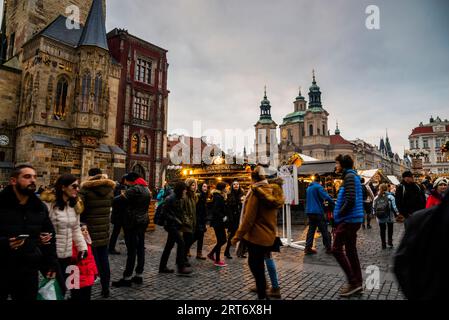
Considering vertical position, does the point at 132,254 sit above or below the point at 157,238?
above

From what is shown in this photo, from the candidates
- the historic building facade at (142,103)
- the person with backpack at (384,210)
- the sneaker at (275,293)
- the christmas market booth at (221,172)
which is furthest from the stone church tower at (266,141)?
the sneaker at (275,293)

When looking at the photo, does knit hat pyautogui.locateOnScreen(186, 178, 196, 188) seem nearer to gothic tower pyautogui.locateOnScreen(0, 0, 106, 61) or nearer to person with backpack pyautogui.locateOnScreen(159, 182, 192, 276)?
person with backpack pyautogui.locateOnScreen(159, 182, 192, 276)

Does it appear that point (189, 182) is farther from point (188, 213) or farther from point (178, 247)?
point (178, 247)

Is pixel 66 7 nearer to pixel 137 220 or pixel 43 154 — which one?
pixel 43 154

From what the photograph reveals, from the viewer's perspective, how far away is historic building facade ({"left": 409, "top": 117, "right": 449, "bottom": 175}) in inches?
3041

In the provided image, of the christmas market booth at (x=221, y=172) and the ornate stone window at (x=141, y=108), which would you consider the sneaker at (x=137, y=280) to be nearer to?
the christmas market booth at (x=221, y=172)

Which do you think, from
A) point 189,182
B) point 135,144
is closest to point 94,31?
point 135,144

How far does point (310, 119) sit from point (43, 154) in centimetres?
7696

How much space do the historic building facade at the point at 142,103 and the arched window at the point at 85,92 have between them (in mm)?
7276

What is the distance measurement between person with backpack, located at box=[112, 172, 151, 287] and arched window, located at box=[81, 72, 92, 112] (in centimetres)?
1809

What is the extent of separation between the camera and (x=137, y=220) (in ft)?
17.1

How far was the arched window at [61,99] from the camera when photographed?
20.9 metres
